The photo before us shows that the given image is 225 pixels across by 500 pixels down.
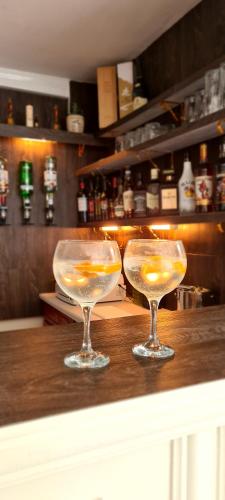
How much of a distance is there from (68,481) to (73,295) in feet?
0.81

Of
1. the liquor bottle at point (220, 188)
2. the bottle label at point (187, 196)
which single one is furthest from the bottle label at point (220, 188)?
the bottle label at point (187, 196)

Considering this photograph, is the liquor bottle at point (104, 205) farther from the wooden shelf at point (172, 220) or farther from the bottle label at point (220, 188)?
the bottle label at point (220, 188)

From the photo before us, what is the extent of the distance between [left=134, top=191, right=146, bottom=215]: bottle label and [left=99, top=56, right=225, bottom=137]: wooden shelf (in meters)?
0.46

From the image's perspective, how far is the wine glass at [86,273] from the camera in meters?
0.57

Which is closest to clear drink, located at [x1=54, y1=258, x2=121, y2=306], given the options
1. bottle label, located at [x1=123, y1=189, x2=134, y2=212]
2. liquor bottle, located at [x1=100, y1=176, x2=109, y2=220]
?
→ bottle label, located at [x1=123, y1=189, x2=134, y2=212]

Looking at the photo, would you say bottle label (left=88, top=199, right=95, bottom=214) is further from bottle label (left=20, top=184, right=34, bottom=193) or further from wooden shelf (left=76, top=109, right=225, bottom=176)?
bottle label (left=20, top=184, right=34, bottom=193)

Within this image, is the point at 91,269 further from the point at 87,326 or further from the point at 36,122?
the point at 36,122

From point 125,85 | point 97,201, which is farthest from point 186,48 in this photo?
point 97,201

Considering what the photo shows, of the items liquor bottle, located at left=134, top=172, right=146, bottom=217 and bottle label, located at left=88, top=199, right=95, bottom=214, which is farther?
bottle label, located at left=88, top=199, right=95, bottom=214

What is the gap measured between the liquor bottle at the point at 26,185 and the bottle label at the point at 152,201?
1064 millimetres

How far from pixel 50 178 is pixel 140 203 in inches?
35.0

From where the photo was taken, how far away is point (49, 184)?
2.84 metres

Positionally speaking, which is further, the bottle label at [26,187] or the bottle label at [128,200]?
the bottle label at [26,187]

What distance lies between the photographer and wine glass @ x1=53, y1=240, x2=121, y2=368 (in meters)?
0.57
